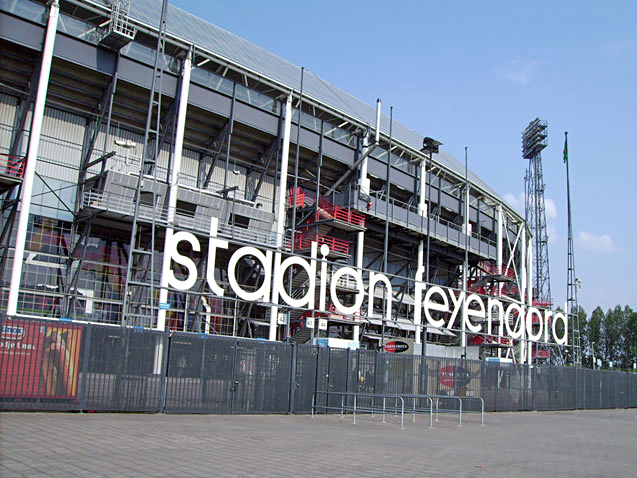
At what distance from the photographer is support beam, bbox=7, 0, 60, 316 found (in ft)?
90.2

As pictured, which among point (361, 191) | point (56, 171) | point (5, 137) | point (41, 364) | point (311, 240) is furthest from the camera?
point (361, 191)

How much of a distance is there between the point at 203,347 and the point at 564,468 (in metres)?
11.4

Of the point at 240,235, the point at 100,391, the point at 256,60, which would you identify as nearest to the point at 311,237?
the point at 240,235

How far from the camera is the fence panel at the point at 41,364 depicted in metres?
15.1

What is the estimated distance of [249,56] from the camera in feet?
142

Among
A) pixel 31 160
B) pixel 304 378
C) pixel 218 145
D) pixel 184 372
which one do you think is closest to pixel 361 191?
pixel 218 145

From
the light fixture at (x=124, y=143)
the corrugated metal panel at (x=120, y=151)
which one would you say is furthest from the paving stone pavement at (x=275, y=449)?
the corrugated metal panel at (x=120, y=151)

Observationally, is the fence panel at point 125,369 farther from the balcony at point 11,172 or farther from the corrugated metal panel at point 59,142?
the corrugated metal panel at point 59,142

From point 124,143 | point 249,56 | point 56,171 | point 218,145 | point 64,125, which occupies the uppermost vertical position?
point 249,56

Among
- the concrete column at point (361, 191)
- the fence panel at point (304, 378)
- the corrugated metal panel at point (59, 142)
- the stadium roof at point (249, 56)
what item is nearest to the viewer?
the fence panel at point (304, 378)

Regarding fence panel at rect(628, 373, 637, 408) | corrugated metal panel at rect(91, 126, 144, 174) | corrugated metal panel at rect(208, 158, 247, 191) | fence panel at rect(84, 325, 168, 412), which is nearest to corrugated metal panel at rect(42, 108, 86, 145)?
corrugated metal panel at rect(91, 126, 144, 174)

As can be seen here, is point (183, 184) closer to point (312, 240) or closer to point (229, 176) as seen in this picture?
point (229, 176)

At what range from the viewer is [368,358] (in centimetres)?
2461

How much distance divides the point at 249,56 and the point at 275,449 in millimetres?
35763
